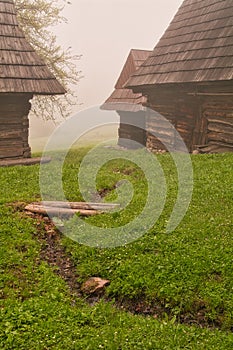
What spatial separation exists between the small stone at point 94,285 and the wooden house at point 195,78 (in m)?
8.25

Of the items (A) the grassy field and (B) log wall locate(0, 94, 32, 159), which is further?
(B) log wall locate(0, 94, 32, 159)

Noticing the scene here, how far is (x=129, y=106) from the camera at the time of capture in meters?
21.6

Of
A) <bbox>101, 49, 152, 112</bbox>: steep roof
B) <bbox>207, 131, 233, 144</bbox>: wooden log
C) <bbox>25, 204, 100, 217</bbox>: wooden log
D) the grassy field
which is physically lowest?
the grassy field

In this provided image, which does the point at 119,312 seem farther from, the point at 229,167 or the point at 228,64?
the point at 228,64

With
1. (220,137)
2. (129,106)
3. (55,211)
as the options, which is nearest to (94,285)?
(55,211)

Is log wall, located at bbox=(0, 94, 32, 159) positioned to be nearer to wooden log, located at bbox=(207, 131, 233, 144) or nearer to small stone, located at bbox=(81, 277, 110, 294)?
wooden log, located at bbox=(207, 131, 233, 144)

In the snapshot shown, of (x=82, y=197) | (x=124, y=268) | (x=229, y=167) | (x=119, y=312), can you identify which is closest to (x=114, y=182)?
(x=82, y=197)

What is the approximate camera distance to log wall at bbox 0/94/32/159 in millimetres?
13023

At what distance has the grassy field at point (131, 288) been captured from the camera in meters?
4.38

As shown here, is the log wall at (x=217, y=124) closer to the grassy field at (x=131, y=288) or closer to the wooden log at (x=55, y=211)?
the grassy field at (x=131, y=288)

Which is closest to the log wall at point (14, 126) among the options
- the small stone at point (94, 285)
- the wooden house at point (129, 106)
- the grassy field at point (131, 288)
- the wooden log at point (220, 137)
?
the grassy field at point (131, 288)

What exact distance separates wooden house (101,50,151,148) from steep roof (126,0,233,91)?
3.83m

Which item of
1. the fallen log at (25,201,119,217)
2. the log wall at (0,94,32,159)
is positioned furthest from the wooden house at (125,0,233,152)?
the fallen log at (25,201,119,217)

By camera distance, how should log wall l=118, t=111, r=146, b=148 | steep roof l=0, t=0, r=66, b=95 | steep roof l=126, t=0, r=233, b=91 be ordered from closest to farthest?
steep roof l=0, t=0, r=66, b=95
steep roof l=126, t=0, r=233, b=91
log wall l=118, t=111, r=146, b=148
